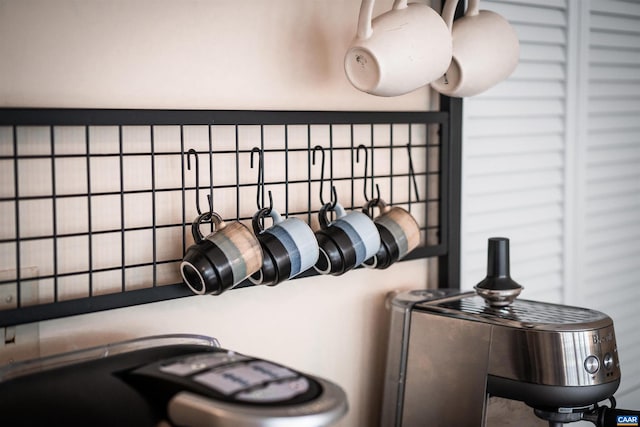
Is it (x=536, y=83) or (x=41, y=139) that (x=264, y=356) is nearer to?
(x=41, y=139)

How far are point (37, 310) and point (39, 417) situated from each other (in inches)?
10.0

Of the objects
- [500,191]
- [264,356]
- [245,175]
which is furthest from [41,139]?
[500,191]

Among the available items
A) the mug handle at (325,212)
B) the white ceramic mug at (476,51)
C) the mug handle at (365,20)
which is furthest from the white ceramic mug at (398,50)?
the mug handle at (325,212)

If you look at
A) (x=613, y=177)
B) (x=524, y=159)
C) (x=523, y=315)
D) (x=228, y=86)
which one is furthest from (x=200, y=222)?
(x=613, y=177)

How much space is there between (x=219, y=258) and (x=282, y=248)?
14 cm

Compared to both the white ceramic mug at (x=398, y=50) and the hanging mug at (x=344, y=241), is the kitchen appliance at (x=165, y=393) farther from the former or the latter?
the white ceramic mug at (x=398, y=50)

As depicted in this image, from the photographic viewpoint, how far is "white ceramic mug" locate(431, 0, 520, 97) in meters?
1.52

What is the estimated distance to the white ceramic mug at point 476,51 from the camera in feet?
5.00

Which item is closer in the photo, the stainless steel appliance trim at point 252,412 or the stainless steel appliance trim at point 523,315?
the stainless steel appliance trim at point 252,412

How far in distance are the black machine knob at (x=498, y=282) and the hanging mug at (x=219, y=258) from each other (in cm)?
45

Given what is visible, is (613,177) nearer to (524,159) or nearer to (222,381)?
(524,159)

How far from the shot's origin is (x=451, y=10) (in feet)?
5.06

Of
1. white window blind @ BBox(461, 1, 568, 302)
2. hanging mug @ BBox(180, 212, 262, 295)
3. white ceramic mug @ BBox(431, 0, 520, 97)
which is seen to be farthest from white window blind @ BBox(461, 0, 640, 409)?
hanging mug @ BBox(180, 212, 262, 295)

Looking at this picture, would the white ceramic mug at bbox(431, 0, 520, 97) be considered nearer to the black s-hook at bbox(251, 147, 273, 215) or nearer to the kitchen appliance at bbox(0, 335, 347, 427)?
the black s-hook at bbox(251, 147, 273, 215)
